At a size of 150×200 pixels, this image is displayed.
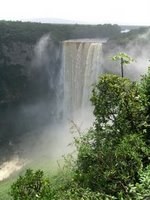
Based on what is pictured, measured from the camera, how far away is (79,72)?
4659 centimetres

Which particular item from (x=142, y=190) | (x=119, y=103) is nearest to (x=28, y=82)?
(x=119, y=103)

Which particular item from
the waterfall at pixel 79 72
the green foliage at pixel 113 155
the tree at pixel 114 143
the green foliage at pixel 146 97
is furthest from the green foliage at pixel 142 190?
the waterfall at pixel 79 72

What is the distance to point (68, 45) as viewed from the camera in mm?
50375

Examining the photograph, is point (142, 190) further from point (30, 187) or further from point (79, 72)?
point (79, 72)

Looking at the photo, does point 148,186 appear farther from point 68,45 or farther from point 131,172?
point 68,45

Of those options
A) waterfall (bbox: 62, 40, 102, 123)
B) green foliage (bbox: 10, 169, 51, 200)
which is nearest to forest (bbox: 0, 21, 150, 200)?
green foliage (bbox: 10, 169, 51, 200)

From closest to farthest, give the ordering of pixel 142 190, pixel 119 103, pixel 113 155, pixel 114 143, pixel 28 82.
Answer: pixel 142 190 → pixel 113 155 → pixel 119 103 → pixel 114 143 → pixel 28 82

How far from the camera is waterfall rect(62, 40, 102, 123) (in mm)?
43062

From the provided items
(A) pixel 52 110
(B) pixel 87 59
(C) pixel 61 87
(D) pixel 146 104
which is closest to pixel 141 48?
(B) pixel 87 59

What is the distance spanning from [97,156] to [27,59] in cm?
4668

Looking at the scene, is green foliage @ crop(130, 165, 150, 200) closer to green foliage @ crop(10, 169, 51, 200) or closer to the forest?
the forest

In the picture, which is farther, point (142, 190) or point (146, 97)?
point (146, 97)

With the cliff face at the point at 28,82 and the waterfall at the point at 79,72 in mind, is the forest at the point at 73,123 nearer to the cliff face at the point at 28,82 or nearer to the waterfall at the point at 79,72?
the cliff face at the point at 28,82

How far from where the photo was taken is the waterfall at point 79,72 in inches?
1695
